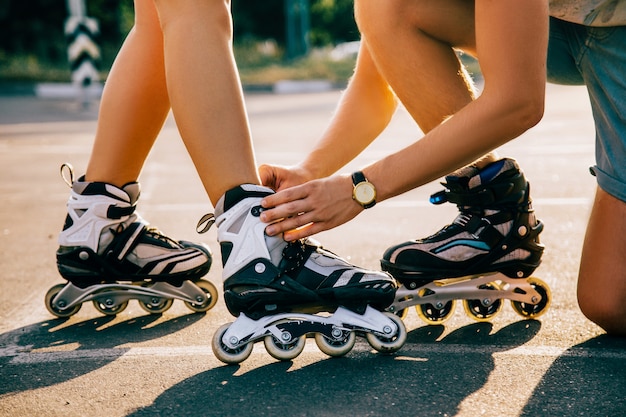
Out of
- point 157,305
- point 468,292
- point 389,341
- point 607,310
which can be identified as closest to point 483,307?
point 468,292

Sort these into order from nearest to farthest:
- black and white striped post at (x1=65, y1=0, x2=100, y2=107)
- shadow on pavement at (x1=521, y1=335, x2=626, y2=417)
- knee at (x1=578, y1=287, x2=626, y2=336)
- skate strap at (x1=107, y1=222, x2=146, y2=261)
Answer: shadow on pavement at (x1=521, y1=335, x2=626, y2=417) < knee at (x1=578, y1=287, x2=626, y2=336) < skate strap at (x1=107, y1=222, x2=146, y2=261) < black and white striped post at (x1=65, y1=0, x2=100, y2=107)

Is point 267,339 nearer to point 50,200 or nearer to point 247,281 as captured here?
point 247,281

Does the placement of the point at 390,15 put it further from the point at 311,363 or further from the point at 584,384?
the point at 584,384

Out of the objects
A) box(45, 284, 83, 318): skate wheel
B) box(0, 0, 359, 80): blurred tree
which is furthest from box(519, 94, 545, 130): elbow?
box(0, 0, 359, 80): blurred tree

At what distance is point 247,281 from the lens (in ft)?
6.60

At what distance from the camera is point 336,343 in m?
2.06

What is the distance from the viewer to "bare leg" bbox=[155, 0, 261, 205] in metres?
2.04

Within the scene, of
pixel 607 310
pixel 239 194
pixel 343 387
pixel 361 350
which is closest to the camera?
pixel 343 387

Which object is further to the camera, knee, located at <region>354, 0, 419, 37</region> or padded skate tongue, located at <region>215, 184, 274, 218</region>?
knee, located at <region>354, 0, 419, 37</region>

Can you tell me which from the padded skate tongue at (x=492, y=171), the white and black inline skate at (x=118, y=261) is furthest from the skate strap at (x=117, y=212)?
the padded skate tongue at (x=492, y=171)

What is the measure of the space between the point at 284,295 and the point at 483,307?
2.35 feet

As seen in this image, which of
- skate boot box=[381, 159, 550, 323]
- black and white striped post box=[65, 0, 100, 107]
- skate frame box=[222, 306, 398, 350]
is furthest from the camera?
black and white striped post box=[65, 0, 100, 107]

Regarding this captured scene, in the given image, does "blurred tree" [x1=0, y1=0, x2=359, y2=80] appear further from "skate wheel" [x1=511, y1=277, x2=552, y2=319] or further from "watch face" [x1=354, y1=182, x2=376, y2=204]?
"watch face" [x1=354, y1=182, x2=376, y2=204]

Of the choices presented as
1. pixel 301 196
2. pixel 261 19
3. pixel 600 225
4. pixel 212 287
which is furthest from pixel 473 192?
pixel 261 19
